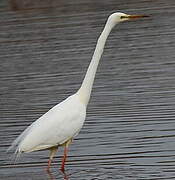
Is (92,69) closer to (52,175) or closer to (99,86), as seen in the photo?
(52,175)

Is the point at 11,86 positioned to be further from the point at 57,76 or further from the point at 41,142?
the point at 41,142

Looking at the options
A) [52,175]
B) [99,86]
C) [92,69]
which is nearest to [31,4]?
[99,86]

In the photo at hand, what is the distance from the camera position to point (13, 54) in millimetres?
20391

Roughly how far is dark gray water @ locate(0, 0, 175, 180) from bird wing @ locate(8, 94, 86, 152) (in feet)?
1.52

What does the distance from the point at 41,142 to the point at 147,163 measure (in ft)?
4.26

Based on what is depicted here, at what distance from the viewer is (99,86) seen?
1543cm

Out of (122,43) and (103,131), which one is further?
(122,43)

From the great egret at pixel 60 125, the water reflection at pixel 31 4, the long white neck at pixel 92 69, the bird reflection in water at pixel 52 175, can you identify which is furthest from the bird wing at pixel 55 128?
the water reflection at pixel 31 4

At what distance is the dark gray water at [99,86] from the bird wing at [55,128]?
0.46 m

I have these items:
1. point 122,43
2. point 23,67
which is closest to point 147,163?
point 23,67

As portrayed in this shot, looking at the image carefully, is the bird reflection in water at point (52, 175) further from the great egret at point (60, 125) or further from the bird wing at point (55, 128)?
the bird wing at point (55, 128)

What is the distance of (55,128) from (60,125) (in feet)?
0.24

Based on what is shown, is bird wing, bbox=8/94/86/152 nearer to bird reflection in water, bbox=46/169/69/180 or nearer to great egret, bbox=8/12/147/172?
great egret, bbox=8/12/147/172

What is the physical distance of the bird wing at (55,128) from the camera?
962 centimetres
